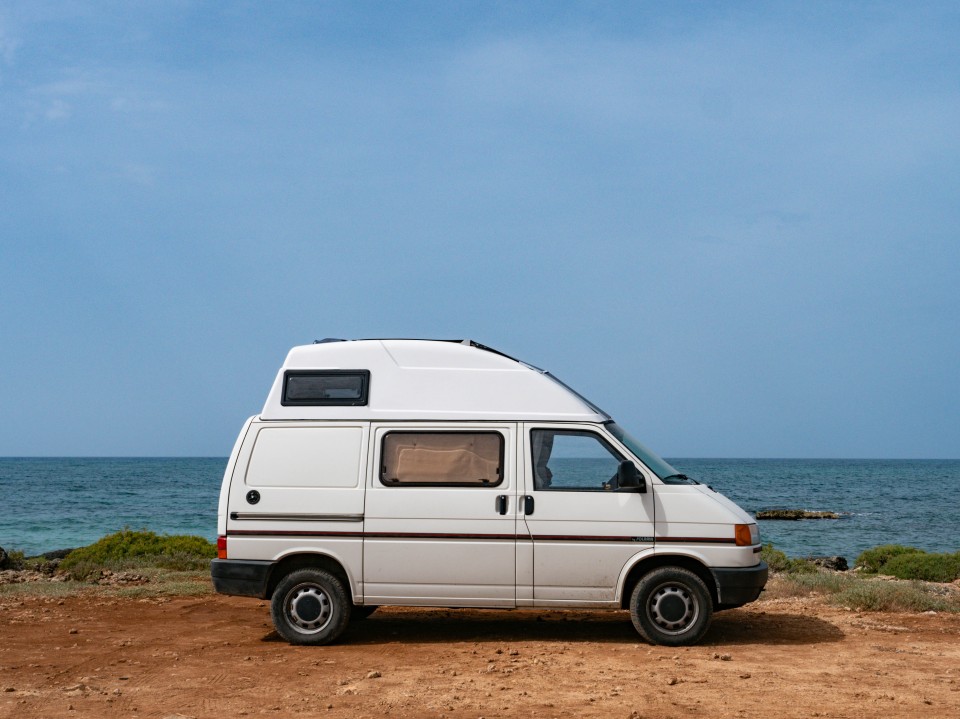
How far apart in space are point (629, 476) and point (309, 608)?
3353 millimetres

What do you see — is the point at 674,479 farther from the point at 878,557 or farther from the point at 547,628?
the point at 878,557

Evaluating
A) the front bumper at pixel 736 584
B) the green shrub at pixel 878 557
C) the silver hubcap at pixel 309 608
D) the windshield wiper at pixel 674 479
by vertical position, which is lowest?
the green shrub at pixel 878 557

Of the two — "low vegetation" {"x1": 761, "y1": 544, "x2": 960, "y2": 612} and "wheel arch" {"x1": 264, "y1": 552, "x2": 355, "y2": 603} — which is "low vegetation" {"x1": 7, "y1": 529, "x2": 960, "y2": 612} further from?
"wheel arch" {"x1": 264, "y1": 552, "x2": 355, "y2": 603}

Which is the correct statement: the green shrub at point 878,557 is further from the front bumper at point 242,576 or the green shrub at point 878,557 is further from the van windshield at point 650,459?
the front bumper at point 242,576

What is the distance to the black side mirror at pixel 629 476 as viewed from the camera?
901 centimetres

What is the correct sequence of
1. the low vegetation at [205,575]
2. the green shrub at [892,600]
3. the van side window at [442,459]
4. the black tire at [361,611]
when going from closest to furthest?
the van side window at [442,459]
the black tire at [361,611]
the green shrub at [892,600]
the low vegetation at [205,575]

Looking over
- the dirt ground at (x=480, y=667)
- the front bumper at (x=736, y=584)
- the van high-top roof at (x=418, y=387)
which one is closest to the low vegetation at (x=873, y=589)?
the dirt ground at (x=480, y=667)

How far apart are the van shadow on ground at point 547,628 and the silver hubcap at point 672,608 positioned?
15.9 inches

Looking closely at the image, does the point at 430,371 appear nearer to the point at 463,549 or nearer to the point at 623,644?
the point at 463,549

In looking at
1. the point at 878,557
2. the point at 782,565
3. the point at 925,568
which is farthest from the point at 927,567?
the point at 878,557

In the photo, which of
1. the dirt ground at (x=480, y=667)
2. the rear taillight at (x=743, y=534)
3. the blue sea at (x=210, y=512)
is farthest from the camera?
the blue sea at (x=210, y=512)

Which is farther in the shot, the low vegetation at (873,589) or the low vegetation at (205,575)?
the low vegetation at (205,575)

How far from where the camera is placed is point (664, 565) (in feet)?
30.5

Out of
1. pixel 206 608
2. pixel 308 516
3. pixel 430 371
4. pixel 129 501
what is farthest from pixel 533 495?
pixel 129 501
